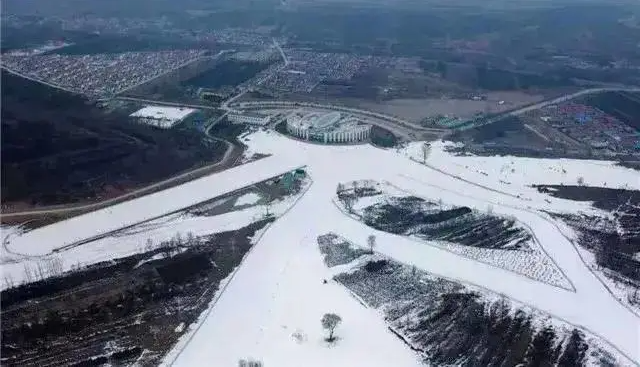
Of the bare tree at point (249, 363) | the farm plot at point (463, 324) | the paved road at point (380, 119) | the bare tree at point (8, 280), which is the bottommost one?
the farm plot at point (463, 324)

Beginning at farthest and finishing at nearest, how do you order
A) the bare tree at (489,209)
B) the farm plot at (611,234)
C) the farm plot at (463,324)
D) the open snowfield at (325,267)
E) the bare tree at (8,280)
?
the bare tree at (489,209) < the farm plot at (611,234) < the bare tree at (8,280) < the open snowfield at (325,267) < the farm plot at (463,324)

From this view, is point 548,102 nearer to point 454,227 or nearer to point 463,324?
point 454,227

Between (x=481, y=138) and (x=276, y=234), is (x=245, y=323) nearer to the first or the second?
(x=276, y=234)

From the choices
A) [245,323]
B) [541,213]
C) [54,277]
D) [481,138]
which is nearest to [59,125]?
[54,277]

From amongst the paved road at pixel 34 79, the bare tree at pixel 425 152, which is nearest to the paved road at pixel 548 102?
the bare tree at pixel 425 152

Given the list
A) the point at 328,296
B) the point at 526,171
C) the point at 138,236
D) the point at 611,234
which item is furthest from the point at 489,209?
the point at 138,236

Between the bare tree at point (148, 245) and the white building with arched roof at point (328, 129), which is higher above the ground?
the white building with arched roof at point (328, 129)

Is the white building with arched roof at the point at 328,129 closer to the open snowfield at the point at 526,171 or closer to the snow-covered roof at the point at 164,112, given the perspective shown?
the open snowfield at the point at 526,171
